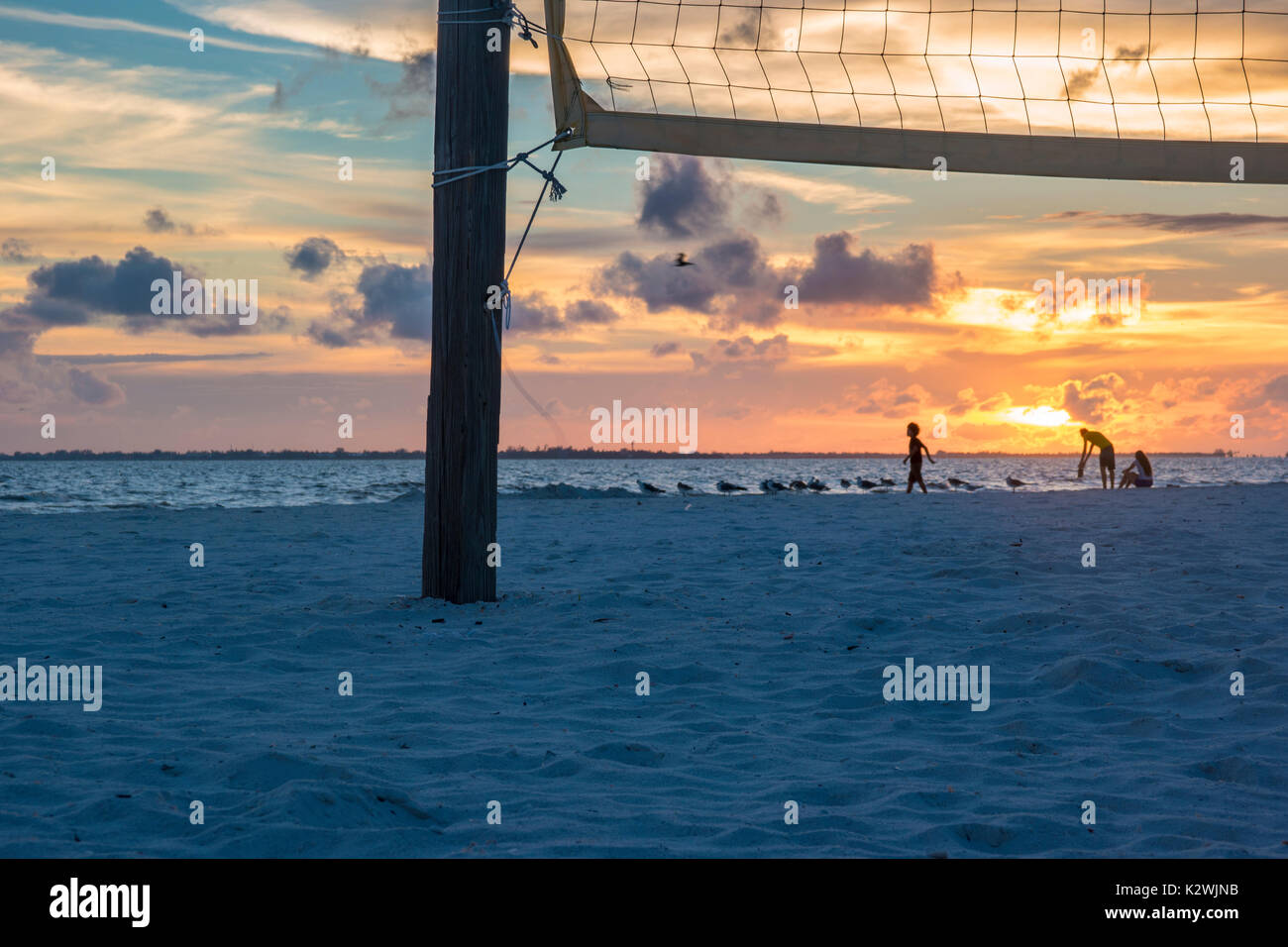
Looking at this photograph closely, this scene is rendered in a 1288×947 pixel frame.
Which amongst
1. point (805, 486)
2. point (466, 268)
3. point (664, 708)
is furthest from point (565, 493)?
point (664, 708)

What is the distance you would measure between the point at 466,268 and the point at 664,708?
2.99 metres

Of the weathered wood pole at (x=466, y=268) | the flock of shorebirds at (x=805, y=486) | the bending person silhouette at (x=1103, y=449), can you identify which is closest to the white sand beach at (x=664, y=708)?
the weathered wood pole at (x=466, y=268)

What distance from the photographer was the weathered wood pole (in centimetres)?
586

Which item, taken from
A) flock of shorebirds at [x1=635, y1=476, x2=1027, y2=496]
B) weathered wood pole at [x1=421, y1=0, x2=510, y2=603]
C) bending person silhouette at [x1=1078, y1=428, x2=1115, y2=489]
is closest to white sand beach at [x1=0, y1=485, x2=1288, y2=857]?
weathered wood pole at [x1=421, y1=0, x2=510, y2=603]

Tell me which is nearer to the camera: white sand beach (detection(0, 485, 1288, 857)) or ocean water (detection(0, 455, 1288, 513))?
white sand beach (detection(0, 485, 1288, 857))

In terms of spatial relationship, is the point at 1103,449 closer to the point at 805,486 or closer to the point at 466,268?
the point at 805,486

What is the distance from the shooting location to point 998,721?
3975 millimetres

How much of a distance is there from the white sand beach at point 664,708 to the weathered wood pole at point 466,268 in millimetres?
787

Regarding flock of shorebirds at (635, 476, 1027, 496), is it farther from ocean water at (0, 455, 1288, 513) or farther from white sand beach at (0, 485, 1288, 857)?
white sand beach at (0, 485, 1288, 857)

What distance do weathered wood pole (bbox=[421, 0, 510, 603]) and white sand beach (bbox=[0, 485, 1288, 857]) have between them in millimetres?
787

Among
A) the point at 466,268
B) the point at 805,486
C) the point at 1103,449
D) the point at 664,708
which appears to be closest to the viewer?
the point at 664,708

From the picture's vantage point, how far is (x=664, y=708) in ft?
13.5

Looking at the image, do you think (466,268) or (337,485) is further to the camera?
(337,485)

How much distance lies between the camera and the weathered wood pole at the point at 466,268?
5.86m
